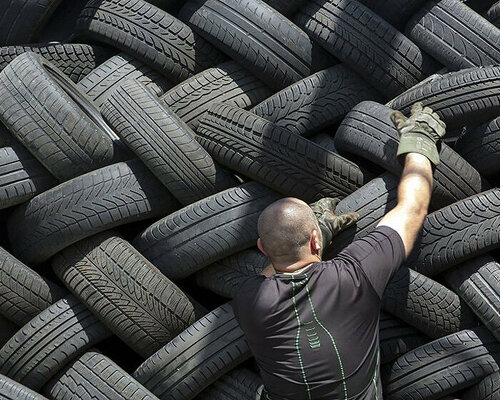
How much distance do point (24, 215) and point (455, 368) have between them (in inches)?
38.8

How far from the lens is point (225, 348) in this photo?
6.55 ft

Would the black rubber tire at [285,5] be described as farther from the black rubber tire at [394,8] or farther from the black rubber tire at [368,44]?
the black rubber tire at [394,8]

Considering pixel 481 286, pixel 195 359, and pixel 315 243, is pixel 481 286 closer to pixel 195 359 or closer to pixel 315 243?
pixel 315 243

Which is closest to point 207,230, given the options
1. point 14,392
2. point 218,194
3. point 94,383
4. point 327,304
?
point 218,194

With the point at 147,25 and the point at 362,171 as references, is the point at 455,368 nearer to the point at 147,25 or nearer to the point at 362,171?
the point at 362,171

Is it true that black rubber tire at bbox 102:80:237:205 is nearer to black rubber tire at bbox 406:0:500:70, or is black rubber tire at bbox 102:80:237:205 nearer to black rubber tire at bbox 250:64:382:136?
black rubber tire at bbox 250:64:382:136

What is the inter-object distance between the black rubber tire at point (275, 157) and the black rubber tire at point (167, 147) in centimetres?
3

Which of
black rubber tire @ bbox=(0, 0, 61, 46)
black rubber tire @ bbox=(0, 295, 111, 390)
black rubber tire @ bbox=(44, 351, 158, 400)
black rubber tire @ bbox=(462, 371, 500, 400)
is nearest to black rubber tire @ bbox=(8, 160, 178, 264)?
black rubber tire @ bbox=(0, 295, 111, 390)

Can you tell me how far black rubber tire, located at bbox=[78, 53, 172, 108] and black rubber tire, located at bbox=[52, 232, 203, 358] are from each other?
1.10 feet

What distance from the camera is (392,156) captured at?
6.63 ft

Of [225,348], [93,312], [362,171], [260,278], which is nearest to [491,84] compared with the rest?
[362,171]

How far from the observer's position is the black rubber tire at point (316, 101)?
207cm

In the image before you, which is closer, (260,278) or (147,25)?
(260,278)

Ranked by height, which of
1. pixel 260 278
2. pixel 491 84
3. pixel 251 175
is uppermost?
pixel 491 84
